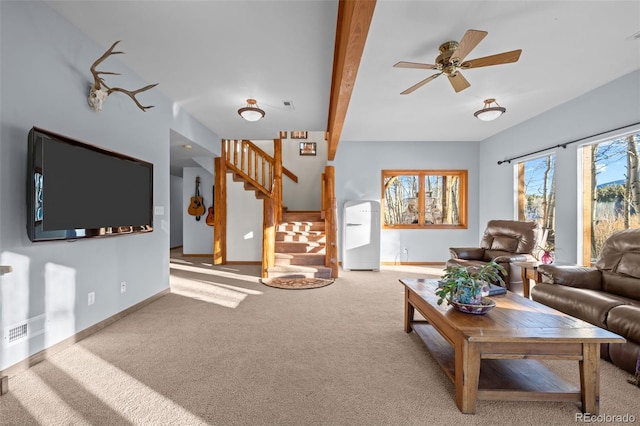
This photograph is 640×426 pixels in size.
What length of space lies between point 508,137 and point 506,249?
90.9 inches

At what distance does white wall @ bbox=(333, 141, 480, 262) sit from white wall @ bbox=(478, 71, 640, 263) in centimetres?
58

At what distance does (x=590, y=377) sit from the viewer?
5.32 ft

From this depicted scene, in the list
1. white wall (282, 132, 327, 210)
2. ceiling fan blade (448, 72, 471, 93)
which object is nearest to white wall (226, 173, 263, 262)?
white wall (282, 132, 327, 210)

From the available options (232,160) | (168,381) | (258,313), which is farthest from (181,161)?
(168,381)

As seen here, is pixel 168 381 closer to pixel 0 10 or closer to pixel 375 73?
pixel 0 10

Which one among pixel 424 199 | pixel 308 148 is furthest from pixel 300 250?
pixel 308 148

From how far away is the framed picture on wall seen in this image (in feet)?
28.1

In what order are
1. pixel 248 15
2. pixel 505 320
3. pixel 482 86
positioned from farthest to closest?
pixel 482 86
pixel 248 15
pixel 505 320

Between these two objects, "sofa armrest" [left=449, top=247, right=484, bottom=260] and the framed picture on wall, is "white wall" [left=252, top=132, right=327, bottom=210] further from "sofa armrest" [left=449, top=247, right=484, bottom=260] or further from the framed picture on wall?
"sofa armrest" [left=449, top=247, right=484, bottom=260]

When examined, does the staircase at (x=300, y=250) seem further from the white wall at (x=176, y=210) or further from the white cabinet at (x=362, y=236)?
the white wall at (x=176, y=210)

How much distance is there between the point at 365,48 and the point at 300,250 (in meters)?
3.72

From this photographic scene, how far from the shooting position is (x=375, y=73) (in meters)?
3.29

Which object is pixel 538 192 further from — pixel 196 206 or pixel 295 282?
pixel 196 206

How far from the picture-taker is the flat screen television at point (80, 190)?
82.3 inches
